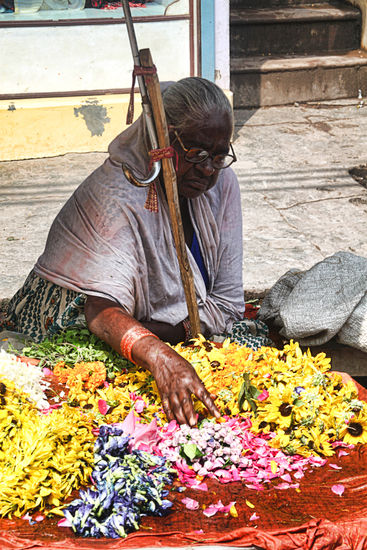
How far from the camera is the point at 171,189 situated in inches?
112

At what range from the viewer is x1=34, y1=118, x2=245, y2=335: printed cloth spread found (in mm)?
2986

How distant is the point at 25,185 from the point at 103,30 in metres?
1.81

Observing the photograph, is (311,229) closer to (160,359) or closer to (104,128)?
(104,128)

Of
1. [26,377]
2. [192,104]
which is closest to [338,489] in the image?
[26,377]

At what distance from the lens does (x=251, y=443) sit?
245 cm

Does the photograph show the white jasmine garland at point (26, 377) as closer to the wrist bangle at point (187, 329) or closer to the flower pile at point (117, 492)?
the flower pile at point (117, 492)

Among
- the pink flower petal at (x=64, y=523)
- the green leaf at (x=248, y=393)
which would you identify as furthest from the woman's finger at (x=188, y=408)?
the pink flower petal at (x=64, y=523)

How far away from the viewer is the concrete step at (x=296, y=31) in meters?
9.07

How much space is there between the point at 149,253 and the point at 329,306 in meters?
0.93

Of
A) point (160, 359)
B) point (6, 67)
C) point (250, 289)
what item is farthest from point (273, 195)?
point (160, 359)

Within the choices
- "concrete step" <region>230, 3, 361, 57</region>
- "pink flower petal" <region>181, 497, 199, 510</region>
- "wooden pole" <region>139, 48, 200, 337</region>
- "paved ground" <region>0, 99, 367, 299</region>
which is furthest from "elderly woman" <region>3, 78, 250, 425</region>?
"concrete step" <region>230, 3, 361, 57</region>

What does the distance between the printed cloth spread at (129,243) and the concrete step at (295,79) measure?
18.2ft

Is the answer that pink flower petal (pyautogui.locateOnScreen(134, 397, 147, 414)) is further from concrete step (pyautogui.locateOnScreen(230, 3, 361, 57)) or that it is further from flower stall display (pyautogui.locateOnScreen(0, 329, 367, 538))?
concrete step (pyautogui.locateOnScreen(230, 3, 361, 57))

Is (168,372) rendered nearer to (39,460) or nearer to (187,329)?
(39,460)
